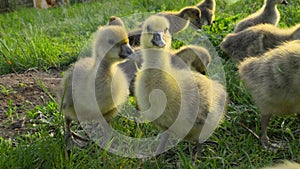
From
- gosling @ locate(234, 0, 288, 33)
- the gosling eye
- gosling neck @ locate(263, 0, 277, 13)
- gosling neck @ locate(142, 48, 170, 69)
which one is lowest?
gosling @ locate(234, 0, 288, 33)

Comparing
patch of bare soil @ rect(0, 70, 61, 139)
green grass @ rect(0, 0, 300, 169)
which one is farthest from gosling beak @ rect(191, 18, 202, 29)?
patch of bare soil @ rect(0, 70, 61, 139)

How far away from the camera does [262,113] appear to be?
302 cm

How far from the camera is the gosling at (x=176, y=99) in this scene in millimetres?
2723

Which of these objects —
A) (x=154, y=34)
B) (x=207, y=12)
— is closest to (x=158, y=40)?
(x=154, y=34)

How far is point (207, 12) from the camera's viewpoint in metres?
6.09

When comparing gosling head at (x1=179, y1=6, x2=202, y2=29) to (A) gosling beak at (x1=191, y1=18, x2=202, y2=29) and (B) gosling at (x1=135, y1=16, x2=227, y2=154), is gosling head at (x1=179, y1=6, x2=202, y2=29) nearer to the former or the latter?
(A) gosling beak at (x1=191, y1=18, x2=202, y2=29)

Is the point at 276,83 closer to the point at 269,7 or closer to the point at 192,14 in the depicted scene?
the point at 269,7

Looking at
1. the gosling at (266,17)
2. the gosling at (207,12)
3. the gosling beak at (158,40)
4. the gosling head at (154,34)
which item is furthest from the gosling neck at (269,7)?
A: the gosling beak at (158,40)

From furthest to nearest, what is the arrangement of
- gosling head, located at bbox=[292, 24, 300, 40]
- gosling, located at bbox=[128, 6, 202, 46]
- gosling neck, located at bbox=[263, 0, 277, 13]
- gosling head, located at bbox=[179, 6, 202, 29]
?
gosling head, located at bbox=[179, 6, 202, 29] → gosling, located at bbox=[128, 6, 202, 46] → gosling neck, located at bbox=[263, 0, 277, 13] → gosling head, located at bbox=[292, 24, 300, 40]

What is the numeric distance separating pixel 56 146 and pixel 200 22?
3.51 meters

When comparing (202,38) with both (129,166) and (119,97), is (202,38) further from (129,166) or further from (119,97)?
(129,166)

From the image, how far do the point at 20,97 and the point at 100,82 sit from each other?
3.57 ft

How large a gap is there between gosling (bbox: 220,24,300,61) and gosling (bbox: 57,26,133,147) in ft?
4.61

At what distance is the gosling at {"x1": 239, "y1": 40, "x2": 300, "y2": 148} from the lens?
280 centimetres
